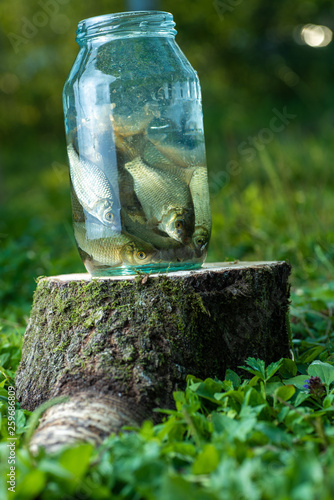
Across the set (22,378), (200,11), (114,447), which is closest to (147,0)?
(200,11)

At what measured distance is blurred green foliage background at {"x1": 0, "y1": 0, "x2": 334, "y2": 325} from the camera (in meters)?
4.30

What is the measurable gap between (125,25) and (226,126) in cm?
895

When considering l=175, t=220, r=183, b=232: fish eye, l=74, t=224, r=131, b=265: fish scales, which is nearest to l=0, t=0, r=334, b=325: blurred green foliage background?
l=74, t=224, r=131, b=265: fish scales

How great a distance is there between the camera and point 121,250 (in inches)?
75.2

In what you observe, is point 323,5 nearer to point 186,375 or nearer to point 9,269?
point 9,269

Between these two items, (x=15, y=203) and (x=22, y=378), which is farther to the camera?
(x=15, y=203)

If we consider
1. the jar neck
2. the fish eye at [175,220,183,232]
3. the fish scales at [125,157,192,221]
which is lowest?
the fish eye at [175,220,183,232]

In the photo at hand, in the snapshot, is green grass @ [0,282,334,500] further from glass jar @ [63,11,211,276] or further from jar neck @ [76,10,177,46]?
jar neck @ [76,10,177,46]

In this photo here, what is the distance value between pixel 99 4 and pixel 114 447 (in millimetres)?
10537

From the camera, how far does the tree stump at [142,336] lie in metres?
1.67

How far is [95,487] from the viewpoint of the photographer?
3.58 ft

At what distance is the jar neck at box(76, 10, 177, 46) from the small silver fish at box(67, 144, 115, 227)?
46 cm

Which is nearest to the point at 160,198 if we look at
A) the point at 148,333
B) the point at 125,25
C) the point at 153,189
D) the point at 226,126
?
the point at 153,189

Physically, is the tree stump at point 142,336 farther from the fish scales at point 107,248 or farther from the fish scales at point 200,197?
the fish scales at point 200,197
